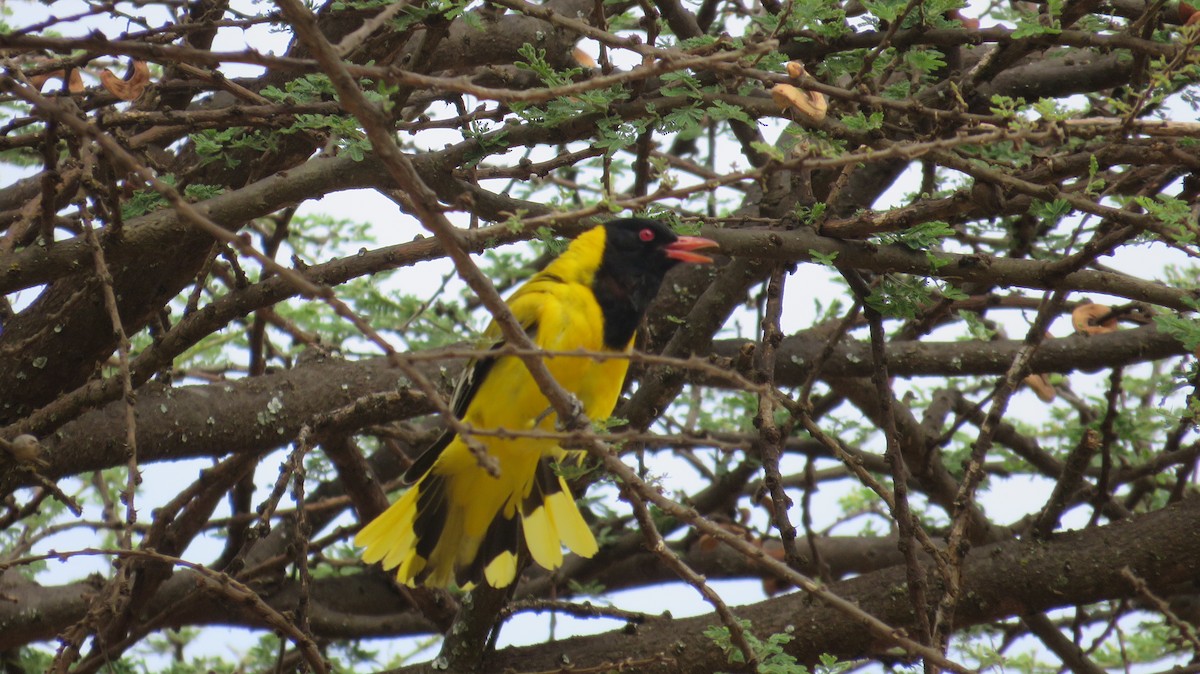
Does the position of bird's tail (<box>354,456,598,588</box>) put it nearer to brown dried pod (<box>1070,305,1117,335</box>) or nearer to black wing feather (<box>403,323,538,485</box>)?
black wing feather (<box>403,323,538,485</box>)

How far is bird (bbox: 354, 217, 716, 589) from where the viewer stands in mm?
3887

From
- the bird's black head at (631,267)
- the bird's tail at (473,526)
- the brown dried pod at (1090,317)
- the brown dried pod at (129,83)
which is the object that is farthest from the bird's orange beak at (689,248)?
the brown dried pod at (129,83)

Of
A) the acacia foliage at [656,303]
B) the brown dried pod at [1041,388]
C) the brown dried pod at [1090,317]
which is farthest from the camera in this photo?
the brown dried pod at [1041,388]

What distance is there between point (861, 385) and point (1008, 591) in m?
1.30

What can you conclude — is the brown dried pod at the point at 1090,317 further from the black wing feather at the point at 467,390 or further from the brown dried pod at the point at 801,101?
the black wing feather at the point at 467,390

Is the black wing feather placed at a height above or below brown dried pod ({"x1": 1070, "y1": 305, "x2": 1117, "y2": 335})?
below

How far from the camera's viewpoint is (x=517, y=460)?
13.1 feet

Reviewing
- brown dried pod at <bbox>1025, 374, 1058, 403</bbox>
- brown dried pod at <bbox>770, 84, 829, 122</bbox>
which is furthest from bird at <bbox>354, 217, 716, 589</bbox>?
brown dried pod at <bbox>1025, 374, 1058, 403</bbox>

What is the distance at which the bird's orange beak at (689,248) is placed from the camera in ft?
11.9

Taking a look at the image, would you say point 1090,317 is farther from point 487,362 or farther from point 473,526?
point 473,526

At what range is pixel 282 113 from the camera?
3270 millimetres

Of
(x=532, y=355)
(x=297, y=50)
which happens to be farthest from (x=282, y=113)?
(x=532, y=355)

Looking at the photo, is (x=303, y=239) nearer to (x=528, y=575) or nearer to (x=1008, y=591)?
(x=528, y=575)

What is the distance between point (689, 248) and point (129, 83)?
173 cm
